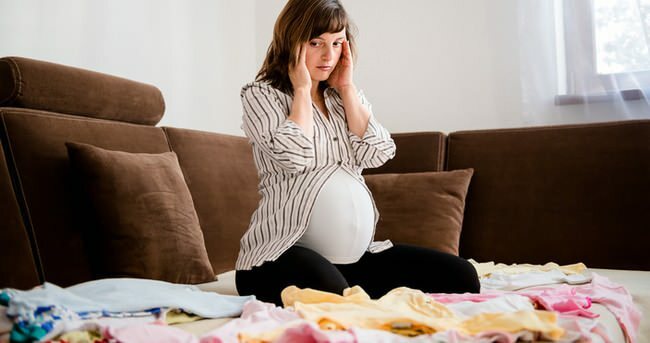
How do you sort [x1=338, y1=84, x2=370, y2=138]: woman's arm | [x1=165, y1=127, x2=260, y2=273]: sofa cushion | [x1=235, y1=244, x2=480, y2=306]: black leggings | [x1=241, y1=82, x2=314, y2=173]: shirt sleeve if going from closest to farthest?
[x1=235, y1=244, x2=480, y2=306]: black leggings, [x1=241, y1=82, x2=314, y2=173]: shirt sleeve, [x1=338, y1=84, x2=370, y2=138]: woman's arm, [x1=165, y1=127, x2=260, y2=273]: sofa cushion

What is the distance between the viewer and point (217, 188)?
233 centimetres

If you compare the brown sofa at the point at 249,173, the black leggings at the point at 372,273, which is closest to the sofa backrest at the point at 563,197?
the brown sofa at the point at 249,173

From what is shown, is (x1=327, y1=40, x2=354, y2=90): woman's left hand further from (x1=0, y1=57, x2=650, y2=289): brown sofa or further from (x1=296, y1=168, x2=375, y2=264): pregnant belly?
(x1=0, y1=57, x2=650, y2=289): brown sofa

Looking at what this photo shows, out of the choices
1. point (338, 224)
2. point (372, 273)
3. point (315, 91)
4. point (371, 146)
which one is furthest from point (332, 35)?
point (372, 273)

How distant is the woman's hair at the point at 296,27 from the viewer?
5.73ft

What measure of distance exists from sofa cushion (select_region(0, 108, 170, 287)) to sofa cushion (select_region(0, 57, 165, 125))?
0.13ft

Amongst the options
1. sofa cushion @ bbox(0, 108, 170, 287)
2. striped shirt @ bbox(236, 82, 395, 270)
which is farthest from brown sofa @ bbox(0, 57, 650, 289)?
striped shirt @ bbox(236, 82, 395, 270)

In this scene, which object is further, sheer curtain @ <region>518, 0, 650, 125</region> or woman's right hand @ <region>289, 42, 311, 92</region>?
sheer curtain @ <region>518, 0, 650, 125</region>

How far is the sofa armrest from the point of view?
2627 millimetres

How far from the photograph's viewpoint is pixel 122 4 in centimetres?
261

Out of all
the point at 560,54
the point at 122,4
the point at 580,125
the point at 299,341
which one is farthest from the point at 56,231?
the point at 560,54

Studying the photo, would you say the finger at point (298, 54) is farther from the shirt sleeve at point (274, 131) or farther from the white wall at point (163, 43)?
the white wall at point (163, 43)

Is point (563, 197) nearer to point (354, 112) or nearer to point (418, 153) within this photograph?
point (418, 153)

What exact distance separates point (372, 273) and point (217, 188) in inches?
31.9
